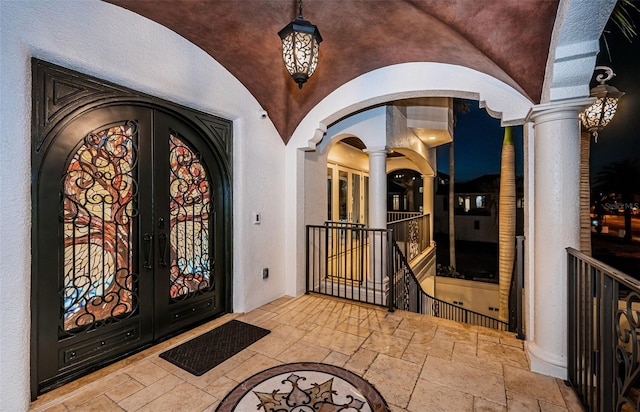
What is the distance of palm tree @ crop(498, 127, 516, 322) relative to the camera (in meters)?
5.08

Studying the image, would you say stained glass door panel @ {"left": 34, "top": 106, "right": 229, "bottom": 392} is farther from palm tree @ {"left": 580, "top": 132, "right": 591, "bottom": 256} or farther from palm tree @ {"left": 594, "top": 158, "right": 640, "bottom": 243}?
palm tree @ {"left": 594, "top": 158, "right": 640, "bottom": 243}

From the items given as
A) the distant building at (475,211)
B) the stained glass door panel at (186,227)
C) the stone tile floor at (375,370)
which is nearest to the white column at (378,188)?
the stone tile floor at (375,370)

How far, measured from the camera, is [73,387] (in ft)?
6.59

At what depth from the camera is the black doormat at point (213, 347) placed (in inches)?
91.7

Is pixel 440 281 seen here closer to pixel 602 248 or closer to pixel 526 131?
pixel 602 248

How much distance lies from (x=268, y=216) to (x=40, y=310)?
2346 mm

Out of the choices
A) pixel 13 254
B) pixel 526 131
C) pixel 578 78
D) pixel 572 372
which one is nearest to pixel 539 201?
pixel 526 131

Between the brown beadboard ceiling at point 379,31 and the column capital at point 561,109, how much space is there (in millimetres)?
303

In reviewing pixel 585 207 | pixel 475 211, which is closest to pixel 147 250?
pixel 585 207

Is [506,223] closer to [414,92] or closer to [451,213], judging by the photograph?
[414,92]

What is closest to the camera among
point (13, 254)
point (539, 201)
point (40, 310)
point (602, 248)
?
point (13, 254)

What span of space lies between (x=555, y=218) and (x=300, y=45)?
2415mm

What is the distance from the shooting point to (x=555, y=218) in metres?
2.13

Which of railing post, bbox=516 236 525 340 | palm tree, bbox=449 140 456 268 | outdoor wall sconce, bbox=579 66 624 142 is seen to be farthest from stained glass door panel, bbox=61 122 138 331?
palm tree, bbox=449 140 456 268
